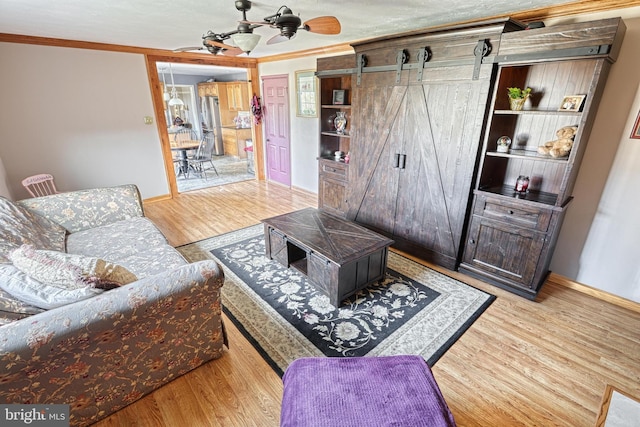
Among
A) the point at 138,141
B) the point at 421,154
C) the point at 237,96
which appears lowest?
the point at 138,141

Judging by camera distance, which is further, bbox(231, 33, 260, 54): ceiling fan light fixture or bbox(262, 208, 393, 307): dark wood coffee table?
bbox(262, 208, 393, 307): dark wood coffee table

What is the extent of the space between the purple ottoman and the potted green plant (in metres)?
2.18

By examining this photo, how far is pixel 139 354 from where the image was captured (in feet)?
5.19

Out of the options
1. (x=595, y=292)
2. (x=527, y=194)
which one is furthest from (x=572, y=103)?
(x=595, y=292)

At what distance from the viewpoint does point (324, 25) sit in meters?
2.00

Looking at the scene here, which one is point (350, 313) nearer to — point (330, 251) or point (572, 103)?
point (330, 251)

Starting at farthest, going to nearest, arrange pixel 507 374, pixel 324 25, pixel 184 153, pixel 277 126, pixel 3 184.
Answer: pixel 184 153, pixel 277 126, pixel 3 184, pixel 324 25, pixel 507 374

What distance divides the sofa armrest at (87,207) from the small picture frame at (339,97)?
2.59 m

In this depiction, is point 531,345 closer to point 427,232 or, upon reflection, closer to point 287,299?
point 427,232

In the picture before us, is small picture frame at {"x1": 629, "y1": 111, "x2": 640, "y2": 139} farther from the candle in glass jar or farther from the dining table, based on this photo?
the dining table

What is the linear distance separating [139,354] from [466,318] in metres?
2.24

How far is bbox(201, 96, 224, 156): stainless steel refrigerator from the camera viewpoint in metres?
8.88

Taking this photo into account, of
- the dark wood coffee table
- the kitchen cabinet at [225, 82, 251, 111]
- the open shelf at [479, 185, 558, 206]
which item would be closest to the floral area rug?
the dark wood coffee table

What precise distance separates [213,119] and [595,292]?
362 inches
